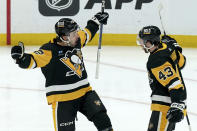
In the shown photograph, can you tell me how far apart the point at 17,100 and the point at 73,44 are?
7.76ft

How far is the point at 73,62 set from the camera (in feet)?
16.7

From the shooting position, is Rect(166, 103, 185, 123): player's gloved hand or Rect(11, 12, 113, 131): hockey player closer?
Rect(166, 103, 185, 123): player's gloved hand

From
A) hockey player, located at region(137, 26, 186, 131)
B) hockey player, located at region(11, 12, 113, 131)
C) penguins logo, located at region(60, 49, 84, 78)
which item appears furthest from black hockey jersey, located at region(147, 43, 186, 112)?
penguins logo, located at region(60, 49, 84, 78)

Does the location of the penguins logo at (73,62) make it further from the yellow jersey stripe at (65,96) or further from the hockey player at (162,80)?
the hockey player at (162,80)

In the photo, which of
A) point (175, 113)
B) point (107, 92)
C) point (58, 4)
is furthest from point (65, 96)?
point (58, 4)

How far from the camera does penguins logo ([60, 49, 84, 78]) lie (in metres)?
5.06

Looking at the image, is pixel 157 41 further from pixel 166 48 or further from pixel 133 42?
pixel 133 42

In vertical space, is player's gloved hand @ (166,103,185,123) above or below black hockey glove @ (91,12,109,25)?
below

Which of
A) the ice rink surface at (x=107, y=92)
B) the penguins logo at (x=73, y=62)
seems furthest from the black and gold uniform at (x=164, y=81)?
the ice rink surface at (x=107, y=92)

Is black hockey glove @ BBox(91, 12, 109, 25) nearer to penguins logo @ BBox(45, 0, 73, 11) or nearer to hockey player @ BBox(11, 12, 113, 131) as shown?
hockey player @ BBox(11, 12, 113, 131)

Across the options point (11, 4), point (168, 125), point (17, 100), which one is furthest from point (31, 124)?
point (11, 4)

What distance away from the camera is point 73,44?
510 cm

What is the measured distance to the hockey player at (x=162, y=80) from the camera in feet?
14.9

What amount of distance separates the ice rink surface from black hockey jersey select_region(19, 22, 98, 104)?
128cm
